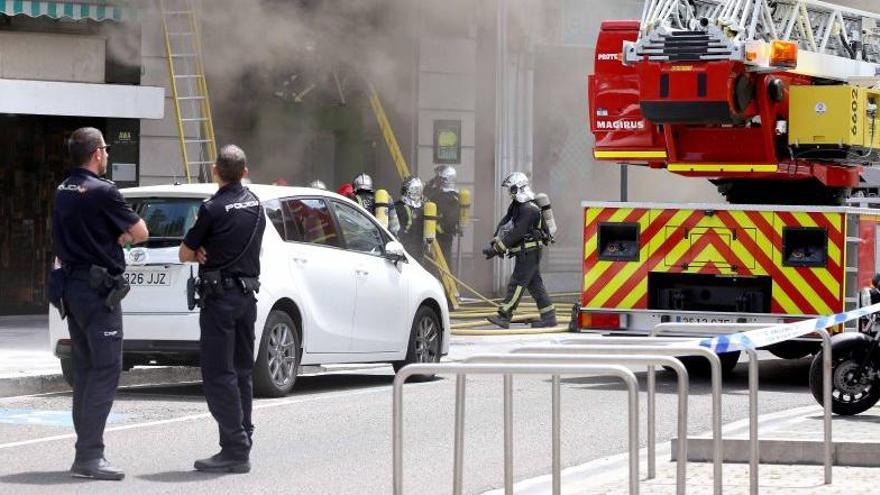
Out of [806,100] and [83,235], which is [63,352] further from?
[806,100]

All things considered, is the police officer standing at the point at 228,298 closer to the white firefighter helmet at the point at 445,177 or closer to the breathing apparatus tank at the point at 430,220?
the breathing apparatus tank at the point at 430,220

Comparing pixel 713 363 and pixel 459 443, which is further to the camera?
pixel 713 363

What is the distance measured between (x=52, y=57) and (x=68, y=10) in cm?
123

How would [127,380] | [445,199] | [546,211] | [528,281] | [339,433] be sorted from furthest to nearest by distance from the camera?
[445,199], [546,211], [528,281], [127,380], [339,433]

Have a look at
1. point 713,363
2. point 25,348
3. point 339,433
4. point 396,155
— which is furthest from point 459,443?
point 396,155

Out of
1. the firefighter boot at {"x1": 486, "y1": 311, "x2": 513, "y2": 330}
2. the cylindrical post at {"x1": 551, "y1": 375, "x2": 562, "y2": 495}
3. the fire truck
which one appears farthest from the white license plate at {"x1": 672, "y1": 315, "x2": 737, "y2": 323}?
the cylindrical post at {"x1": 551, "y1": 375, "x2": 562, "y2": 495}

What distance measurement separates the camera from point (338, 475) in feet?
29.0

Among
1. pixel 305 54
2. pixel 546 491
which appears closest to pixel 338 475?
pixel 546 491

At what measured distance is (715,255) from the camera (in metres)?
13.9

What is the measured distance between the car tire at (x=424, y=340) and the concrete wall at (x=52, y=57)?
633 cm

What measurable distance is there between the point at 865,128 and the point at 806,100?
71 cm

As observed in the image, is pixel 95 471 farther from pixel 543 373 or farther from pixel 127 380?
pixel 127 380

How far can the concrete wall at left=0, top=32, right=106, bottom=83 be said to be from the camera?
18078mm

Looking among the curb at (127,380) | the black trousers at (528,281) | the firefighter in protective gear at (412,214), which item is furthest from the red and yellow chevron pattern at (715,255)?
the firefighter in protective gear at (412,214)
